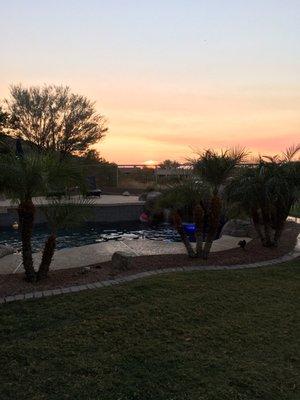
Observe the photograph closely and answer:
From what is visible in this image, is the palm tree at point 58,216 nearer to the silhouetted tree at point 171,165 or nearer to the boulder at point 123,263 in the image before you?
the boulder at point 123,263

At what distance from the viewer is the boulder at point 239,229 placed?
10.3m

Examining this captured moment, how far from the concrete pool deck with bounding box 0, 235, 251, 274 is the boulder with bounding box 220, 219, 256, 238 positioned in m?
0.35

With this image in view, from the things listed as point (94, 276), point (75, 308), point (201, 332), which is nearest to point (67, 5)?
point (94, 276)

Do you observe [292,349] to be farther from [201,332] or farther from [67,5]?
[67,5]

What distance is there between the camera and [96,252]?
796 centimetres

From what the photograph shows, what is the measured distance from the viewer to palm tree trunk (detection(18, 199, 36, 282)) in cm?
572

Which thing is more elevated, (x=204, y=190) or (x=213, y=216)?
(x=204, y=190)

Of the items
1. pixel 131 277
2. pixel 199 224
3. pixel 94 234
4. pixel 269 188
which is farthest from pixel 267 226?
pixel 94 234

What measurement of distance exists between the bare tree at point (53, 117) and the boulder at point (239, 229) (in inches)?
881

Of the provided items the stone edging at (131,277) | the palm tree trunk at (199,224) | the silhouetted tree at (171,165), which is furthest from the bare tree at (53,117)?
the stone edging at (131,277)

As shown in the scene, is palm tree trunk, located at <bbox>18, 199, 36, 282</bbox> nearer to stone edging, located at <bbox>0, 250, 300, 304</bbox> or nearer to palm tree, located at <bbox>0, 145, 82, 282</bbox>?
palm tree, located at <bbox>0, 145, 82, 282</bbox>

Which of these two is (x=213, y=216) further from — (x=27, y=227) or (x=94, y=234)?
(x=94, y=234)

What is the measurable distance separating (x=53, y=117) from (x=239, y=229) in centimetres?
2425

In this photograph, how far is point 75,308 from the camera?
179 inches
